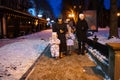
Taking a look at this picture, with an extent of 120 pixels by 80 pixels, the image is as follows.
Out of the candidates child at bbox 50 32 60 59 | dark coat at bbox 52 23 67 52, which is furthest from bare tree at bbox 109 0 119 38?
child at bbox 50 32 60 59

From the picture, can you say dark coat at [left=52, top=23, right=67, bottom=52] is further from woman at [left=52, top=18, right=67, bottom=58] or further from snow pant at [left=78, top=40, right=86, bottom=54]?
snow pant at [left=78, top=40, right=86, bottom=54]

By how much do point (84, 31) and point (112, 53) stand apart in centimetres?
612

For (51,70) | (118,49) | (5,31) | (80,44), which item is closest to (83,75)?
(51,70)

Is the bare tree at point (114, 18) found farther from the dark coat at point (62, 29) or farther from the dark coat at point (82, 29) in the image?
the dark coat at point (62, 29)

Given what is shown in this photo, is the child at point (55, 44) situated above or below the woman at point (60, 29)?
below

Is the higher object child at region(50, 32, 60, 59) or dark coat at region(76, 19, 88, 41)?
dark coat at region(76, 19, 88, 41)

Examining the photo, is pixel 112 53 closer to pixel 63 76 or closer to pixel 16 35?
pixel 63 76

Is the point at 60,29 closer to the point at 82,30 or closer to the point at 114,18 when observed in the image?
the point at 82,30

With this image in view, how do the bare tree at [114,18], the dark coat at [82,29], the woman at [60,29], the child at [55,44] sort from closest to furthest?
the child at [55,44] < the woman at [60,29] < the dark coat at [82,29] < the bare tree at [114,18]

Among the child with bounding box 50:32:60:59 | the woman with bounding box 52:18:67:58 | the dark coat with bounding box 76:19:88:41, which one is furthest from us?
the dark coat with bounding box 76:19:88:41

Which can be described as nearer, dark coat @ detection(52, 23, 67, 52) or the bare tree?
dark coat @ detection(52, 23, 67, 52)

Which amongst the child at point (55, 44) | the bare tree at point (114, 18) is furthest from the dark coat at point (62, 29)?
the bare tree at point (114, 18)

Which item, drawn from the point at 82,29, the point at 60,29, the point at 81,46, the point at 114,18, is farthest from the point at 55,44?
the point at 114,18

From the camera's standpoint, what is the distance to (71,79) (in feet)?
25.6
